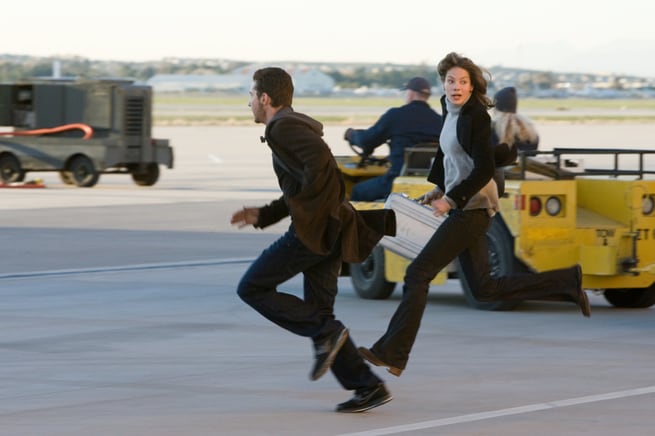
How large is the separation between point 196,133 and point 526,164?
52209mm

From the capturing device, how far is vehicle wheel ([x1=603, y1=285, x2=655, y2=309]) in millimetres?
12227

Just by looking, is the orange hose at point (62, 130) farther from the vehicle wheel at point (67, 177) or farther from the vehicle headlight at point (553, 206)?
the vehicle headlight at point (553, 206)

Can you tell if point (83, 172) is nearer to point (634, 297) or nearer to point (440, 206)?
point (634, 297)

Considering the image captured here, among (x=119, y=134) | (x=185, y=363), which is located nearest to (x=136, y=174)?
(x=119, y=134)

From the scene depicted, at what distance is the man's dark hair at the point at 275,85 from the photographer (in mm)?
7457

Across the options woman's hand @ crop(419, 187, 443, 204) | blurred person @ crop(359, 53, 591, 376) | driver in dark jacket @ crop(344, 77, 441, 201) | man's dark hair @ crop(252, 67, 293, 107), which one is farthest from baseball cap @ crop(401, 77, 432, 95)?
man's dark hair @ crop(252, 67, 293, 107)

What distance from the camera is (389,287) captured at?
508 inches

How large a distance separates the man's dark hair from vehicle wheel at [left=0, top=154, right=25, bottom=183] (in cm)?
2377

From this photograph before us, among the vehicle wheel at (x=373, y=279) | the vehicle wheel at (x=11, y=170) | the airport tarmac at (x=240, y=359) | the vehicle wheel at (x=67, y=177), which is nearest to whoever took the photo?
the airport tarmac at (x=240, y=359)

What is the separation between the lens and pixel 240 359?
951cm

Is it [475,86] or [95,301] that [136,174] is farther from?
[475,86]

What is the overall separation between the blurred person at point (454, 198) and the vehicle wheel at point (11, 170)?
74.8 feet

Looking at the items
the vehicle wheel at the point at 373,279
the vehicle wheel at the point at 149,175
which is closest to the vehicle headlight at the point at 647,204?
the vehicle wheel at the point at 373,279

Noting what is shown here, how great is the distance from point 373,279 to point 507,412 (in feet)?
17.3
